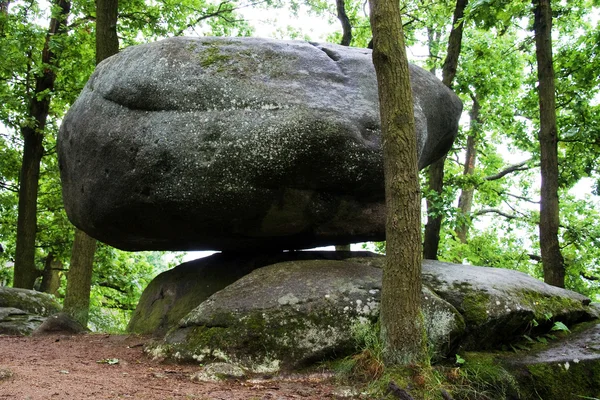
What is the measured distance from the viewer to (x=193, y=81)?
7223 mm

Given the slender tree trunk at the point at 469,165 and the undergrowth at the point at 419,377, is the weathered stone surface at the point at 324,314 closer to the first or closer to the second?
the undergrowth at the point at 419,377

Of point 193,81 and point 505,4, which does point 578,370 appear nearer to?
point 193,81

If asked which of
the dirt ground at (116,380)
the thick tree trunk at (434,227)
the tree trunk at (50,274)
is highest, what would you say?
the thick tree trunk at (434,227)

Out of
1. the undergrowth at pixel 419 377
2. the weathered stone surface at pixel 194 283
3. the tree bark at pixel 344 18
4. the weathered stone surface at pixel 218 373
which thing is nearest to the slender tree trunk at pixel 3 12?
the tree bark at pixel 344 18

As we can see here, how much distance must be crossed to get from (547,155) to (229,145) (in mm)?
5981

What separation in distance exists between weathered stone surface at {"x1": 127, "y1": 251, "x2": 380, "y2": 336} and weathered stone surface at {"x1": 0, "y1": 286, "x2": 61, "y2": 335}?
189 cm

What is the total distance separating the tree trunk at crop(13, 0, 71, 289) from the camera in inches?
572

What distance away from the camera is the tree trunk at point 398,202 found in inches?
212

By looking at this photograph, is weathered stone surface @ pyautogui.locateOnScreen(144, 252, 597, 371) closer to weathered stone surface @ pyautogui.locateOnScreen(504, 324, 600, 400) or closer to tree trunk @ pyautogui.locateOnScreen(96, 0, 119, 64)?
weathered stone surface @ pyautogui.locateOnScreen(504, 324, 600, 400)

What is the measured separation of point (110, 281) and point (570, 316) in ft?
49.9

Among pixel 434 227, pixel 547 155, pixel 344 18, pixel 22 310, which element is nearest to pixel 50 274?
pixel 22 310

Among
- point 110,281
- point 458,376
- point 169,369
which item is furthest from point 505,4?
point 110,281

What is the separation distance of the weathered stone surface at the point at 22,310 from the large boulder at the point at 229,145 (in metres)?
2.50

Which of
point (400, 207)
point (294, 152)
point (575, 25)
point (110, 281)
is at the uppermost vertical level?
point (575, 25)
